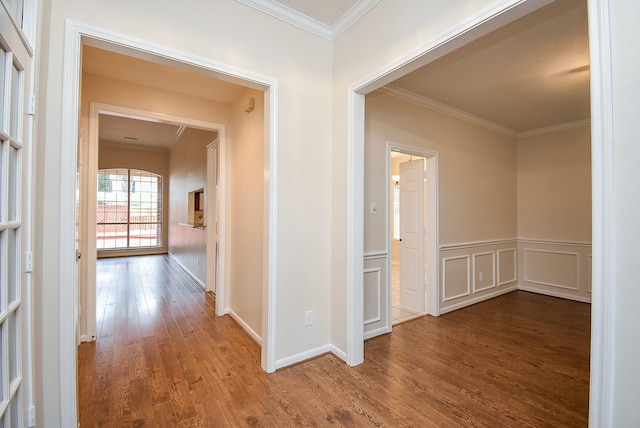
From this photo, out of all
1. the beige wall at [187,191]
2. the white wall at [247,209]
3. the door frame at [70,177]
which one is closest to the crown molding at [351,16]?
the white wall at [247,209]

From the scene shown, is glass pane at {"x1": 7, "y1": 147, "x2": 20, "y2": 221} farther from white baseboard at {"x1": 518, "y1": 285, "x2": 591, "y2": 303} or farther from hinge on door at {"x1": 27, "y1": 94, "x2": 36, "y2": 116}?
white baseboard at {"x1": 518, "y1": 285, "x2": 591, "y2": 303}

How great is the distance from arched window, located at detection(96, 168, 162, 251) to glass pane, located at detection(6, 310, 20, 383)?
861cm

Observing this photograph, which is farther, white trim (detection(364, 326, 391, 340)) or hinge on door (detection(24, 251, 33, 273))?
white trim (detection(364, 326, 391, 340))

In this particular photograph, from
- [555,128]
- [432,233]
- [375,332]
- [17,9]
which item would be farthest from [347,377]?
[555,128]

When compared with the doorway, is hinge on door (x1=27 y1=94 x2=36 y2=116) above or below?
above

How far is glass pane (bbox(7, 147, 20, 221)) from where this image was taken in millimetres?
1182

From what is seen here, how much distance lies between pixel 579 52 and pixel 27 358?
456cm

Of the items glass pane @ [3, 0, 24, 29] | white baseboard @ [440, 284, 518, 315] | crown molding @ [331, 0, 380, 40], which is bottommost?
white baseboard @ [440, 284, 518, 315]

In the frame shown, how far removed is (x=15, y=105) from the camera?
47.6 inches

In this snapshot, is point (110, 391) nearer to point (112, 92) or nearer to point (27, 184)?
point (27, 184)

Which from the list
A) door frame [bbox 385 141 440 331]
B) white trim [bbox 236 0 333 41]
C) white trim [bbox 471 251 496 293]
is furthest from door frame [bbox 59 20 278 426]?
white trim [bbox 471 251 496 293]

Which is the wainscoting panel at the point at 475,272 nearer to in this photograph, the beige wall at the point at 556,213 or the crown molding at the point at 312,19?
the beige wall at the point at 556,213

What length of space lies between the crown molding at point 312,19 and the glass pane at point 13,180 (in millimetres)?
1859

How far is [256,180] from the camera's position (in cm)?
305
